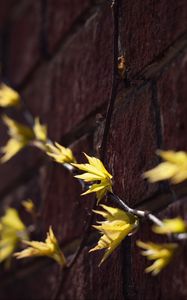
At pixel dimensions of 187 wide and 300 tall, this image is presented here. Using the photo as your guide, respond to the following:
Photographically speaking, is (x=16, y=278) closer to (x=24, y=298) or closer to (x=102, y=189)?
(x=24, y=298)

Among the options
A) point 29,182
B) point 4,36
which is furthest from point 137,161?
point 4,36

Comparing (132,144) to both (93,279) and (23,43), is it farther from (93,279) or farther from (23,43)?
(23,43)

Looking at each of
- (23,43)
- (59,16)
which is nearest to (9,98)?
(59,16)

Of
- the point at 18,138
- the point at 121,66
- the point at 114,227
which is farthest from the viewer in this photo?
the point at 18,138

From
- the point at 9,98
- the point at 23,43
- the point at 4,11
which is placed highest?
the point at 4,11

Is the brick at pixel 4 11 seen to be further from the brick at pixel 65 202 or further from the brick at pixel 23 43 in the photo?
the brick at pixel 65 202

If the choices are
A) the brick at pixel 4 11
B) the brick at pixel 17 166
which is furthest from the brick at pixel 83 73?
the brick at pixel 4 11
